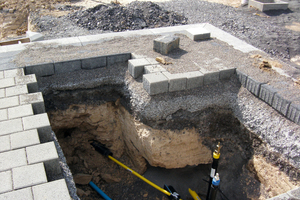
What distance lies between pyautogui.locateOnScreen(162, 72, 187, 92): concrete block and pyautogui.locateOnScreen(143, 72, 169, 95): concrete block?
8cm

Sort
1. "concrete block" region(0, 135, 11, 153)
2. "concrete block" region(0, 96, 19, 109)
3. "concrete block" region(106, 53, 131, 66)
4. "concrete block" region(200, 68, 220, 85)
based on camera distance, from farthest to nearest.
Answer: "concrete block" region(106, 53, 131, 66) → "concrete block" region(200, 68, 220, 85) → "concrete block" region(0, 96, 19, 109) → "concrete block" region(0, 135, 11, 153)

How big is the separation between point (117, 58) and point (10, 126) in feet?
8.37

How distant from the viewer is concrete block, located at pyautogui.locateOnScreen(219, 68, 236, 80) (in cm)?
466

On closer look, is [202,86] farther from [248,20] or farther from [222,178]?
[248,20]

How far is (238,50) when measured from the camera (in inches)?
222

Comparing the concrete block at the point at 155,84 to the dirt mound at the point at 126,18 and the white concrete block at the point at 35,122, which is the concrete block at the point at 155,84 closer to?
the white concrete block at the point at 35,122

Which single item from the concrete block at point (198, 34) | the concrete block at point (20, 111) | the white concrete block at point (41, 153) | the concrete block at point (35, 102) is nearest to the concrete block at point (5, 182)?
the white concrete block at point (41, 153)

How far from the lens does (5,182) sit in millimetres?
2721

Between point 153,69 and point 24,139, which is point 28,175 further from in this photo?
point 153,69

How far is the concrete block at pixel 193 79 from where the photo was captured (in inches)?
174

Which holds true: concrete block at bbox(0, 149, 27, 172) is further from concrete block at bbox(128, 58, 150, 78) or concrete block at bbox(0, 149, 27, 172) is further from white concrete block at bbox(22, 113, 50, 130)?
concrete block at bbox(128, 58, 150, 78)

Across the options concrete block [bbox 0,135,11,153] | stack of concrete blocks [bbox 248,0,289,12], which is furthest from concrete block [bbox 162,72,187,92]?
stack of concrete blocks [bbox 248,0,289,12]

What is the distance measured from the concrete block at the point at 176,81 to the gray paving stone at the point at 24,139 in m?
2.26

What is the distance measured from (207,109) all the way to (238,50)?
2.01 metres
